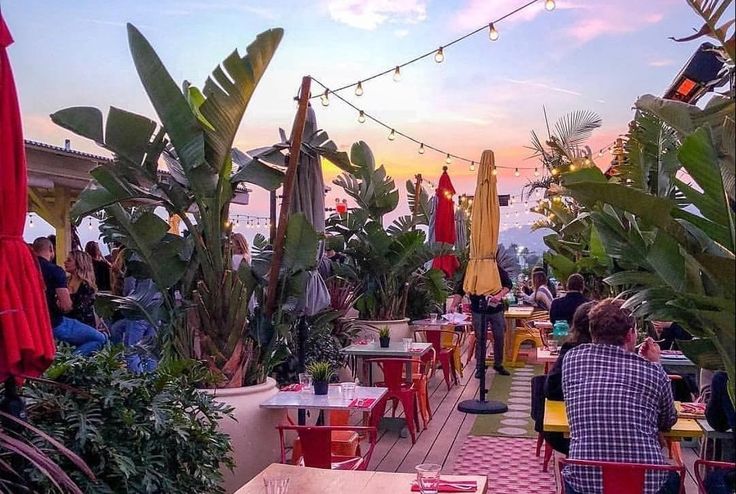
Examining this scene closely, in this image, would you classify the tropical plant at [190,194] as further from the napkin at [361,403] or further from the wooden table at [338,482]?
the wooden table at [338,482]

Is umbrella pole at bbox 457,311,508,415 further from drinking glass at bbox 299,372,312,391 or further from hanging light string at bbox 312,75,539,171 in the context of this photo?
hanging light string at bbox 312,75,539,171

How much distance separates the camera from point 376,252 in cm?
1067

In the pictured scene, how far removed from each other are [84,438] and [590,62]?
33.0 feet

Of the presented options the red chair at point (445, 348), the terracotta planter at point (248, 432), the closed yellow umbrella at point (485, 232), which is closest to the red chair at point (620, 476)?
the terracotta planter at point (248, 432)

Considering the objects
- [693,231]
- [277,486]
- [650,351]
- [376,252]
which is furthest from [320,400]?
[376,252]

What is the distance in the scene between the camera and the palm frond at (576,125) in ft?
52.4

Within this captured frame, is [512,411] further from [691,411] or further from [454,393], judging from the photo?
[691,411]

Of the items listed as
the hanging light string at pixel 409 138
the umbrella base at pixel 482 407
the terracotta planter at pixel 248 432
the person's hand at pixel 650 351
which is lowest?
the umbrella base at pixel 482 407

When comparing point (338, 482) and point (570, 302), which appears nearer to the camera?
point (338, 482)

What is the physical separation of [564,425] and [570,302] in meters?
3.99

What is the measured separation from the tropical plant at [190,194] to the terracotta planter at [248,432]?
1.00 feet

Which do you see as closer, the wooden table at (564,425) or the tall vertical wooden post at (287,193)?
the wooden table at (564,425)

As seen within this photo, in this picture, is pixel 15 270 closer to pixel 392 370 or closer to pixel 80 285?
pixel 80 285

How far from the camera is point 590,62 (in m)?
11.6
